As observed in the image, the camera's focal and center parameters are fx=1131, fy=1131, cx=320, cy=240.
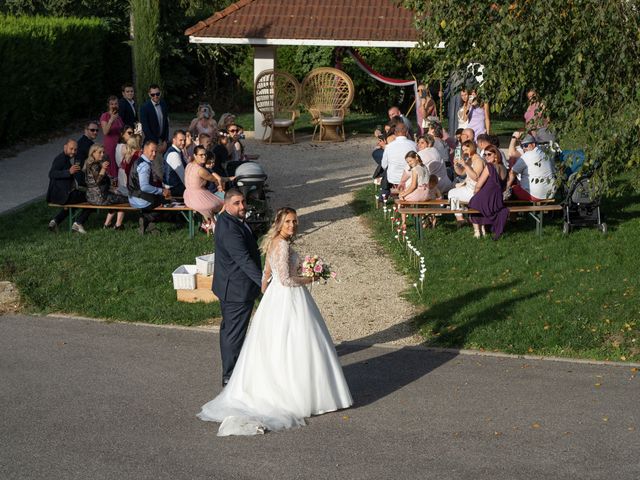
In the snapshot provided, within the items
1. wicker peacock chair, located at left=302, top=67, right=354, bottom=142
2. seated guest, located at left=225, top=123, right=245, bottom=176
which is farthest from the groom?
wicker peacock chair, located at left=302, top=67, right=354, bottom=142

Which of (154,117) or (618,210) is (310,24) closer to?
(154,117)

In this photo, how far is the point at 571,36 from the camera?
11.1 meters

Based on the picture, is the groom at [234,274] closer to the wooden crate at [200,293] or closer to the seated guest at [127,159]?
the wooden crate at [200,293]

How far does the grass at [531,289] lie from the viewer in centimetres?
1138

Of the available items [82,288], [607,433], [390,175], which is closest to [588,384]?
[607,433]

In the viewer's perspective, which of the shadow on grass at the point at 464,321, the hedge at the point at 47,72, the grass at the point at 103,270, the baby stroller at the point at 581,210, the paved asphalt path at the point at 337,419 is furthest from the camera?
the hedge at the point at 47,72

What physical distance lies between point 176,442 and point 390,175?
911 cm

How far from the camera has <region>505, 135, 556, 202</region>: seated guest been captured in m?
15.8

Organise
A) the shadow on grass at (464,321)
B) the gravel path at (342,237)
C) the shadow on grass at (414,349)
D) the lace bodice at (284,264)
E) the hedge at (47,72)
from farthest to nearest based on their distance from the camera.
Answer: the hedge at (47,72), the gravel path at (342,237), the shadow on grass at (464,321), the shadow on grass at (414,349), the lace bodice at (284,264)

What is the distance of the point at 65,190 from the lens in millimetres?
15992

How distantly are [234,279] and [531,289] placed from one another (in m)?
4.44

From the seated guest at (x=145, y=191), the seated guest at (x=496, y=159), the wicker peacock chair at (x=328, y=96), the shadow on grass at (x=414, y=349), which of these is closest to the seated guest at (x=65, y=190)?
the seated guest at (x=145, y=191)

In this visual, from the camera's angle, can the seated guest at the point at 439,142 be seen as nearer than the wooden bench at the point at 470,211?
No

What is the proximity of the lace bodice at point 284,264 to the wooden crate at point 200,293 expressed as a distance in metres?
3.39
